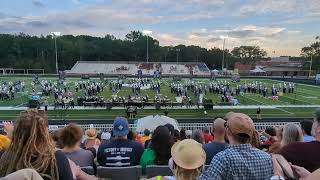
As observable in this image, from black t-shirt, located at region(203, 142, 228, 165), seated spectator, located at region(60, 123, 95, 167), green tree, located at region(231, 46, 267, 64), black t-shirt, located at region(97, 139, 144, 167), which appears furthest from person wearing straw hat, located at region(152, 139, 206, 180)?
green tree, located at region(231, 46, 267, 64)

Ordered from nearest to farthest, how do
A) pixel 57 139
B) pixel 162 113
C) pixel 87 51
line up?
pixel 57 139 < pixel 162 113 < pixel 87 51

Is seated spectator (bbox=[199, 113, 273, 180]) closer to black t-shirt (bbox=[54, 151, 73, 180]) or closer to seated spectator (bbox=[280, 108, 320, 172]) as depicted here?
seated spectator (bbox=[280, 108, 320, 172])

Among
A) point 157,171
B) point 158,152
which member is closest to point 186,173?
point 157,171

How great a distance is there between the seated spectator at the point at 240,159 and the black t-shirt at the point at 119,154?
2101mm

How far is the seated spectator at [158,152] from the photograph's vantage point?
5.04 meters

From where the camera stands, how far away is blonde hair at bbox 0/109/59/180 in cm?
320

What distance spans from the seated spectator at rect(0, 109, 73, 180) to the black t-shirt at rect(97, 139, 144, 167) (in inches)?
74.5

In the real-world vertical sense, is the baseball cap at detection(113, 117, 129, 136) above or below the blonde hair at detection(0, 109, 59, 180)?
below

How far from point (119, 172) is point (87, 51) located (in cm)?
11434

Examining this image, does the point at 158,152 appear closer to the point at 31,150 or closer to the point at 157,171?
the point at 157,171

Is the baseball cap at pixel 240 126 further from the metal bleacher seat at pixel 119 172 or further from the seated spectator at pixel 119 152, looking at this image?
the seated spectator at pixel 119 152

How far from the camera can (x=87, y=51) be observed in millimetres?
116688

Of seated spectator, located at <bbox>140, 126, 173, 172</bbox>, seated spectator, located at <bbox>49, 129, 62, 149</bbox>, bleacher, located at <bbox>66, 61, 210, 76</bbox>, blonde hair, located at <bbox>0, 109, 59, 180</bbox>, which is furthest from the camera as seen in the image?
bleacher, located at <bbox>66, 61, 210, 76</bbox>

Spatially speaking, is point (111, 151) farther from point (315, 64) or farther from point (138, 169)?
point (315, 64)
